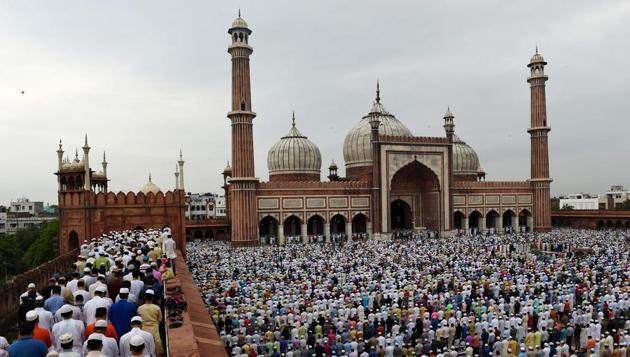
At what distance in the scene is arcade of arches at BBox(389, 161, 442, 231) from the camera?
108 ft

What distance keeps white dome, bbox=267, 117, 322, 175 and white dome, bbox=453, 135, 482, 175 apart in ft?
39.2

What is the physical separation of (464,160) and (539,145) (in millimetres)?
7636

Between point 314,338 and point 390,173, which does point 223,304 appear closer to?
point 314,338

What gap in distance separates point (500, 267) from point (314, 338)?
350 inches

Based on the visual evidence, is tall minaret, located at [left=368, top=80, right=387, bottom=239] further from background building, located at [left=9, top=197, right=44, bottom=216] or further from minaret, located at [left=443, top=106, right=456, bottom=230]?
background building, located at [left=9, top=197, right=44, bottom=216]

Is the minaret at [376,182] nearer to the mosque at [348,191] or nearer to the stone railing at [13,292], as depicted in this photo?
the mosque at [348,191]

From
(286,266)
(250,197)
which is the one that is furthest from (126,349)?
(250,197)

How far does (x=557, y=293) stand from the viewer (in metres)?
11.5

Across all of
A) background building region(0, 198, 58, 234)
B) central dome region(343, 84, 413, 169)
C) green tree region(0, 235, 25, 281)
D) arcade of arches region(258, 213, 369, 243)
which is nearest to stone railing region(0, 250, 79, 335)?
arcade of arches region(258, 213, 369, 243)

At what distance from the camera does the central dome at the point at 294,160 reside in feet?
115

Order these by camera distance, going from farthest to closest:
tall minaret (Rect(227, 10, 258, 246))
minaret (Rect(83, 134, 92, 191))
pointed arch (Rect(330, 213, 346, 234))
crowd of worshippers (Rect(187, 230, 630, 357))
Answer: pointed arch (Rect(330, 213, 346, 234)), tall minaret (Rect(227, 10, 258, 246)), minaret (Rect(83, 134, 92, 191)), crowd of worshippers (Rect(187, 230, 630, 357))

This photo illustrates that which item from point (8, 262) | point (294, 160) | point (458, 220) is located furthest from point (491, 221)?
point (8, 262)

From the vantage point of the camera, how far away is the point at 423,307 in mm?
10070

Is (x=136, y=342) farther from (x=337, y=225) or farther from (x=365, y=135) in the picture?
(x=365, y=135)
